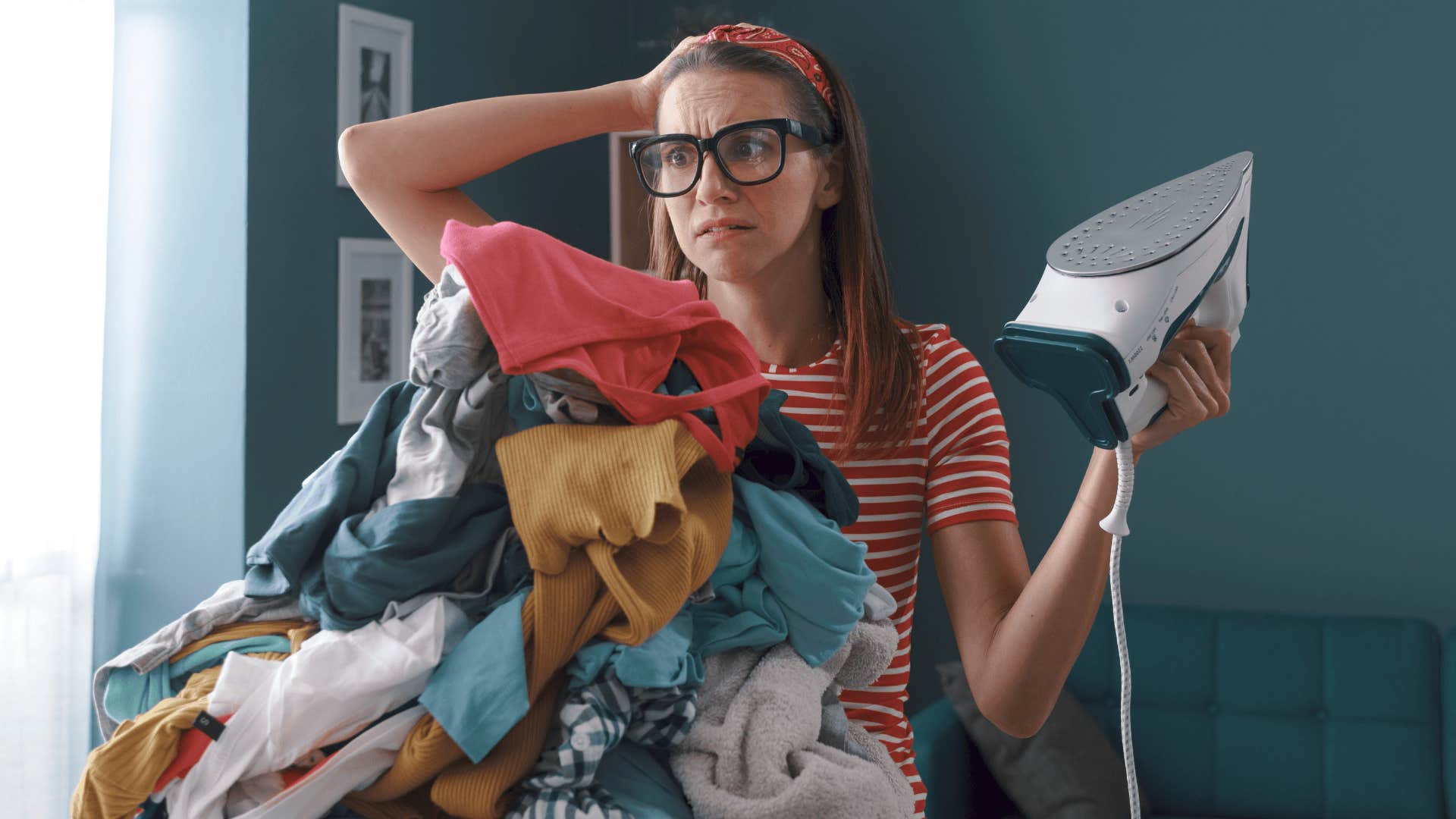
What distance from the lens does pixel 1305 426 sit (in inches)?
111

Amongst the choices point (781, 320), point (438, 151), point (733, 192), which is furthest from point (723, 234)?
point (438, 151)

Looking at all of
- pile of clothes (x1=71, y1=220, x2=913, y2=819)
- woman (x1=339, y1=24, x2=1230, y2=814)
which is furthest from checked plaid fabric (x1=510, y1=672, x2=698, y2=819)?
woman (x1=339, y1=24, x2=1230, y2=814)

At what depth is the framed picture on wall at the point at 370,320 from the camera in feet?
8.30

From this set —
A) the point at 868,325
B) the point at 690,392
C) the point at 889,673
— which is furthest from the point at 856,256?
the point at 690,392

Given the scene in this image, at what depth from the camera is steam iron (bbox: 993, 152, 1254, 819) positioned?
72 centimetres

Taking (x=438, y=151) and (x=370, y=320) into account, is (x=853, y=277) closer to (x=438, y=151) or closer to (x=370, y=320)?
(x=438, y=151)

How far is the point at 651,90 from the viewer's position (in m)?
1.13

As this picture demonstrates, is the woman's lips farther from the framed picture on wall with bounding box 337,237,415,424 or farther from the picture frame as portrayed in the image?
the picture frame

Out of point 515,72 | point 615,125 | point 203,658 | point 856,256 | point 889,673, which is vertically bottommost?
point 889,673

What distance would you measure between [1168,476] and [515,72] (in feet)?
6.61

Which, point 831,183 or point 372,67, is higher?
point 372,67

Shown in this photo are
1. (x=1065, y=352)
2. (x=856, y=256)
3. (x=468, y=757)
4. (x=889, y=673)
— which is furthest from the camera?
(x=856, y=256)

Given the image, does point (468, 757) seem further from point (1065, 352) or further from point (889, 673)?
point (889, 673)

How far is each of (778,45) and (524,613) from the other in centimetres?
67
